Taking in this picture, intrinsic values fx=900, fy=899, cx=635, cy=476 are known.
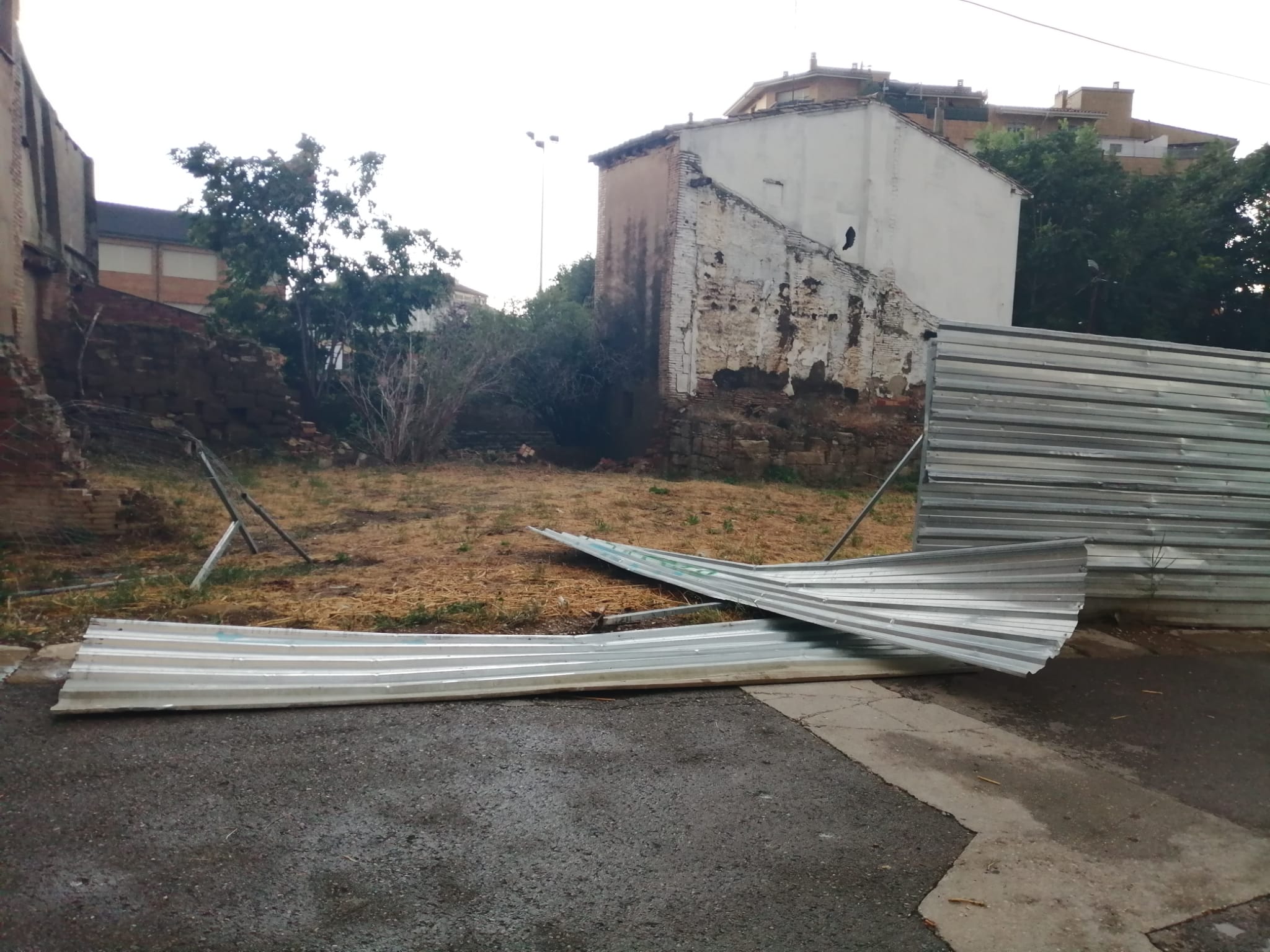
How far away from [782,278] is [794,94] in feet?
100.0

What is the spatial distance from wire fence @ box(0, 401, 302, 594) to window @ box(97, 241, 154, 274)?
103 ft

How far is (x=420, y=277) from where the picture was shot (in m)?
16.9

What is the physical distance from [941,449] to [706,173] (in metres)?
10.8

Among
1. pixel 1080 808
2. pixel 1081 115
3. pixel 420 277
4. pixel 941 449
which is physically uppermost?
pixel 1081 115

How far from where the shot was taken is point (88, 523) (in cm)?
732

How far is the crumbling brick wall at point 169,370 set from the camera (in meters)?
13.5

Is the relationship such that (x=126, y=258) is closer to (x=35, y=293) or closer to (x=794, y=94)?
(x=35, y=293)

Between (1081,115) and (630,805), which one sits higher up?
(1081,115)

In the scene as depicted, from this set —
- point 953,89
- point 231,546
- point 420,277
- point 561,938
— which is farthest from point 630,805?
point 953,89

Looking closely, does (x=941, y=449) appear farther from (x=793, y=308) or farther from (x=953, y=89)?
(x=953, y=89)

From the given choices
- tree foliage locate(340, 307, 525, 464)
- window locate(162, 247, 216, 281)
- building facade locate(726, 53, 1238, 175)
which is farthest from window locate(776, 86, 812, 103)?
tree foliage locate(340, 307, 525, 464)

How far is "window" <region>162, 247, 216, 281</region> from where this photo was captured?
36.1 metres

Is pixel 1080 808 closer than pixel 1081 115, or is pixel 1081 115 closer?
pixel 1080 808

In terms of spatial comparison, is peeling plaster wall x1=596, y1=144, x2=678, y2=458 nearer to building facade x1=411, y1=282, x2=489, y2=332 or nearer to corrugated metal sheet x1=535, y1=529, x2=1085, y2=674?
building facade x1=411, y1=282, x2=489, y2=332
